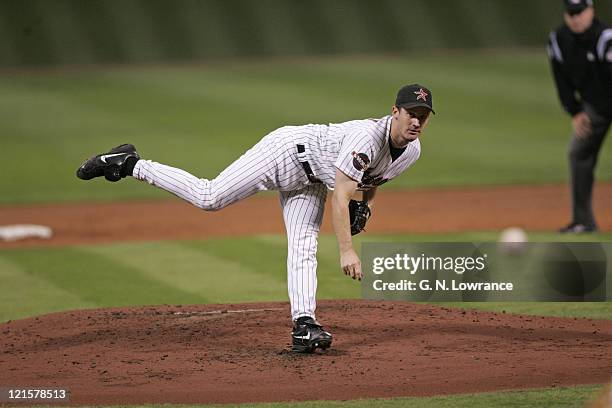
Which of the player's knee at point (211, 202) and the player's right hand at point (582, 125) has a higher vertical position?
the player's right hand at point (582, 125)


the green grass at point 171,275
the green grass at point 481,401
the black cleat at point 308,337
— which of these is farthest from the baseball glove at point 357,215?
the green grass at point 171,275

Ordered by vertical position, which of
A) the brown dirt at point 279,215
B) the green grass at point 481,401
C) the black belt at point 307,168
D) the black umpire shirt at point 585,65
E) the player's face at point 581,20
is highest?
the player's face at point 581,20

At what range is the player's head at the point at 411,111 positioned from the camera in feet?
20.1

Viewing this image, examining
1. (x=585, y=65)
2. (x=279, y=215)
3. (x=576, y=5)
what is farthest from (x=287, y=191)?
(x=279, y=215)

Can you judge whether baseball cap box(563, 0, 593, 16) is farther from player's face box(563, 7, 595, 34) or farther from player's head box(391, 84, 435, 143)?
player's head box(391, 84, 435, 143)

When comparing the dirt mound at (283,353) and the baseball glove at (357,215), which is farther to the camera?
the baseball glove at (357,215)

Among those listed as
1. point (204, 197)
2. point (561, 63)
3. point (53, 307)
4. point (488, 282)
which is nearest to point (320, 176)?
point (204, 197)

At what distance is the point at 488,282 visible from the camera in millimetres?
7418

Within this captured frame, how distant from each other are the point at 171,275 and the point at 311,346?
3442 mm

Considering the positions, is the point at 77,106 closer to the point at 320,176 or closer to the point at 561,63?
the point at 561,63

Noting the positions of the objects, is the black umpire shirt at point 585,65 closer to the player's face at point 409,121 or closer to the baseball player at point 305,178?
the baseball player at point 305,178

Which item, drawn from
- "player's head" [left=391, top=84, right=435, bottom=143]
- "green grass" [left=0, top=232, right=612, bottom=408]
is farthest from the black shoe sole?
"green grass" [left=0, top=232, right=612, bottom=408]

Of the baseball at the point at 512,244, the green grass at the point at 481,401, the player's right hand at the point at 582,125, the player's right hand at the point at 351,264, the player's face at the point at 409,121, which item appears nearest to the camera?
the green grass at the point at 481,401

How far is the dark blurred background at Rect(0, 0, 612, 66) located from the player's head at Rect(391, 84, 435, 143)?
1989 centimetres
